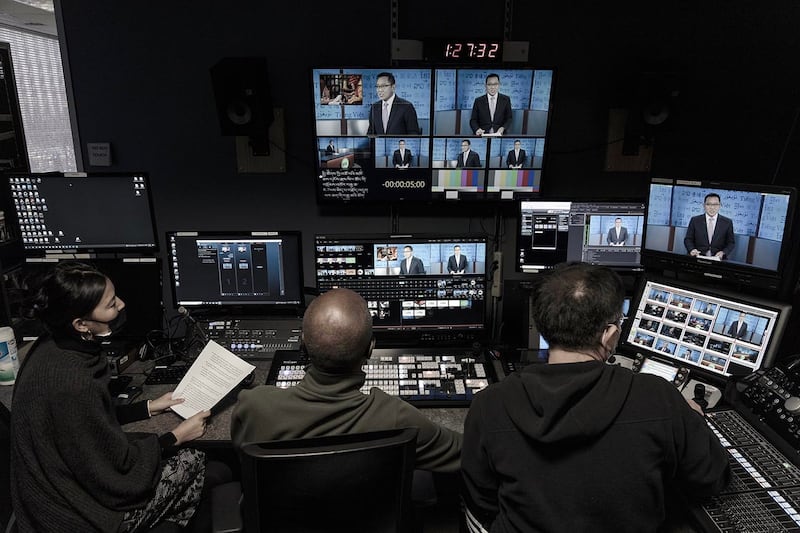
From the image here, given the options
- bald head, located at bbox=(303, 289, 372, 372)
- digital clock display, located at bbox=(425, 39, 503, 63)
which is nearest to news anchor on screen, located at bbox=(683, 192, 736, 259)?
digital clock display, located at bbox=(425, 39, 503, 63)

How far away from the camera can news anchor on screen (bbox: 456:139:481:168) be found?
2.38 meters

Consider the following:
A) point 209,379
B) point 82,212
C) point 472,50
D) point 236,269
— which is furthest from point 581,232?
point 82,212

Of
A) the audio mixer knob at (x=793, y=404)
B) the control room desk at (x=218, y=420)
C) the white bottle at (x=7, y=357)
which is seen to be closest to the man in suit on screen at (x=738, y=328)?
the audio mixer knob at (x=793, y=404)

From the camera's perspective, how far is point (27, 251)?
235cm

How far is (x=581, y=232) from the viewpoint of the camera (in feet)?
7.57

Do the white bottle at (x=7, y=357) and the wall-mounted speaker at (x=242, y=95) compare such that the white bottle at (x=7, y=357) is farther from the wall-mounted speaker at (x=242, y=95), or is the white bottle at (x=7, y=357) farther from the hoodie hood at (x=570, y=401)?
the hoodie hood at (x=570, y=401)

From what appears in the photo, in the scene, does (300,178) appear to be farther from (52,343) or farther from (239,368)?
(52,343)

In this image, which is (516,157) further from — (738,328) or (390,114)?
(738,328)

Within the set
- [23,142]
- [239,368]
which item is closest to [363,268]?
[239,368]

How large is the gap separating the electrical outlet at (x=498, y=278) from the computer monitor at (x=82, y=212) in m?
1.59

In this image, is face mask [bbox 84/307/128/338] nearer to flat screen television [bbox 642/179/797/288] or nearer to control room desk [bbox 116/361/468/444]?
control room desk [bbox 116/361/468/444]

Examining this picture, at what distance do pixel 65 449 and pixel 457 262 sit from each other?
1528 mm

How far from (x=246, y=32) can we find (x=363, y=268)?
125 centimetres

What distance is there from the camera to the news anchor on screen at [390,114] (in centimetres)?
229
